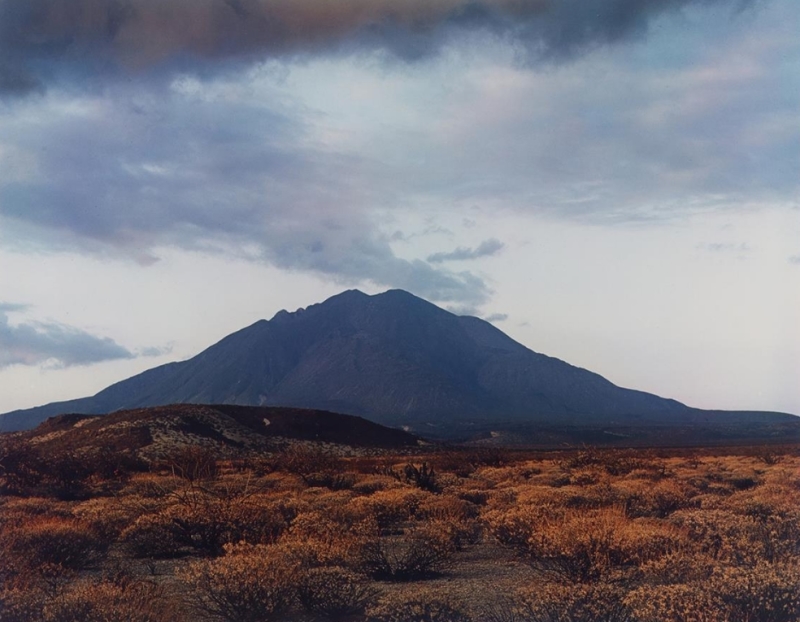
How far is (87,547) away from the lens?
38.7ft

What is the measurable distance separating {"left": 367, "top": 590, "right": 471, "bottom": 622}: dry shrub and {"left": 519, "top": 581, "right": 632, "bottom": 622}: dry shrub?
0.78m

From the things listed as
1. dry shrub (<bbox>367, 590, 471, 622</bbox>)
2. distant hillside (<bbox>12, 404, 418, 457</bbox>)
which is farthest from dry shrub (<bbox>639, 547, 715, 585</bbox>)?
distant hillside (<bbox>12, 404, 418, 457</bbox>)

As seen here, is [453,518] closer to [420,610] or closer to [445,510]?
[445,510]

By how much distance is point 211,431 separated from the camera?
2333 inches

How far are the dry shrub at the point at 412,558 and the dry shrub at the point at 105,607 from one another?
347 cm

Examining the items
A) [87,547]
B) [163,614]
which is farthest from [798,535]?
[87,547]

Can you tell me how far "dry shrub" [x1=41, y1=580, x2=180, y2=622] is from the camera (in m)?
7.18

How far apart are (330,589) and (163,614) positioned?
74.9 inches

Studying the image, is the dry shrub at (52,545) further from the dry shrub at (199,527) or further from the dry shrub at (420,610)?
the dry shrub at (420,610)

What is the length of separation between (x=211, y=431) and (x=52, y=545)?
4944cm

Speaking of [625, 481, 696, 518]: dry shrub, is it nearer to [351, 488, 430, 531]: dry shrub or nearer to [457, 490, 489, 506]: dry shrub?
[457, 490, 489, 506]: dry shrub

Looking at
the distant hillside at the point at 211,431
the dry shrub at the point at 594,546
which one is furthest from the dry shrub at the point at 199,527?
the distant hillside at the point at 211,431

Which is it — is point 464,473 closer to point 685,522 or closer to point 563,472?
point 563,472

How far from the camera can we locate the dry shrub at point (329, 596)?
838 cm
